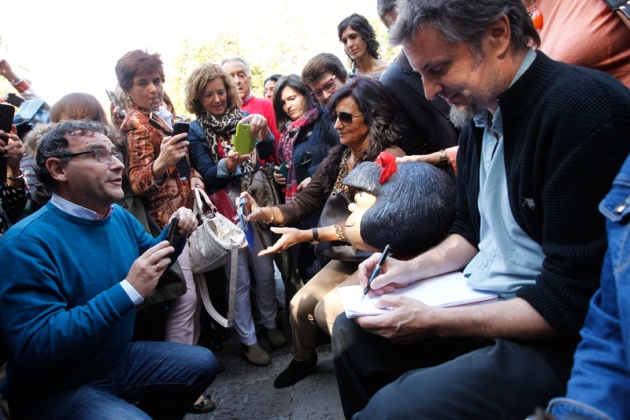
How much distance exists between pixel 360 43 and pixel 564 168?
117 inches

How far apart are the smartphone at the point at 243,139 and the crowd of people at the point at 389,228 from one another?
0.13ft

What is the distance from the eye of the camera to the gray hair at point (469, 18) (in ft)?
4.90

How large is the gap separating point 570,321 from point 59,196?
2190 mm

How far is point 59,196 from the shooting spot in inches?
89.2

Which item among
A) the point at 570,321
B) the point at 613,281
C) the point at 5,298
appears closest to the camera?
the point at 613,281

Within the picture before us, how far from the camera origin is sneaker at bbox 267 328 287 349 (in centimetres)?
376

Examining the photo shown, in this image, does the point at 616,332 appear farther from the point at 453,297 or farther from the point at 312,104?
the point at 312,104

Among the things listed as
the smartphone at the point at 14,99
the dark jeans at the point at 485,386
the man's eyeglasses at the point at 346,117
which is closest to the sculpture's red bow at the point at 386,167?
the man's eyeglasses at the point at 346,117

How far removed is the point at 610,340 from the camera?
105 cm

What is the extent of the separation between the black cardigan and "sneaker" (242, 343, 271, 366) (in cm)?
248

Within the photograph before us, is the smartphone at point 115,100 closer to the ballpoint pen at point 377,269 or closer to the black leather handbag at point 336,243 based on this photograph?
the black leather handbag at point 336,243

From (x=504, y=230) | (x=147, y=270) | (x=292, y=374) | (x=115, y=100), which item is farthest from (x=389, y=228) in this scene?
(x=115, y=100)

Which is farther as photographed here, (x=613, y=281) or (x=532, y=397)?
(x=532, y=397)

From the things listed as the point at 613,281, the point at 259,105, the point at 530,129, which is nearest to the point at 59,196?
the point at 530,129
